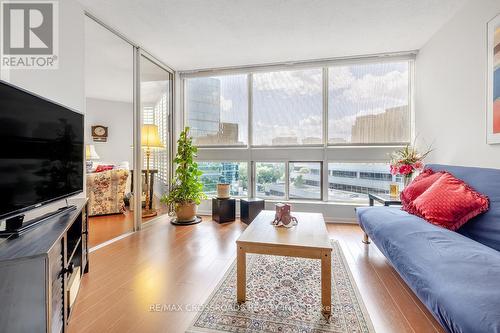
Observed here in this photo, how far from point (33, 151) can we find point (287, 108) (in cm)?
340

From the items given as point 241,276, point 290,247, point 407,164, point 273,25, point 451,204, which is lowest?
point 241,276

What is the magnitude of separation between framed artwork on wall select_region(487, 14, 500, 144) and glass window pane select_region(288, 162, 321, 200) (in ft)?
7.24

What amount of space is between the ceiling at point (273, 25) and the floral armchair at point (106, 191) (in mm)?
2122

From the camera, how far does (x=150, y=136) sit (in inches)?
142

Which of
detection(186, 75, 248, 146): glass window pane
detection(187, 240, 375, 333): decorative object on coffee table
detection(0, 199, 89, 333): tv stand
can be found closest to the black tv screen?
detection(0, 199, 89, 333): tv stand

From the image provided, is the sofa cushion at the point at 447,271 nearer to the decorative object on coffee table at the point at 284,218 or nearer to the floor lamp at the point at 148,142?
the decorative object on coffee table at the point at 284,218

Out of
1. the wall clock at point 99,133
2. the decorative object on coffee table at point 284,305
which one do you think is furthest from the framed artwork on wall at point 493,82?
the wall clock at point 99,133

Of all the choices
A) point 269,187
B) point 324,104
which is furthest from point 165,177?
point 324,104

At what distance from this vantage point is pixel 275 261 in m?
2.38

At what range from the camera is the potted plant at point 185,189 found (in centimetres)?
374

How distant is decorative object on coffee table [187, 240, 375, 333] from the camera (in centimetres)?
148

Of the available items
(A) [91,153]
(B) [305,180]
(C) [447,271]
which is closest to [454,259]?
(C) [447,271]

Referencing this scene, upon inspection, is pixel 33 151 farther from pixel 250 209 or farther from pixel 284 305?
pixel 250 209

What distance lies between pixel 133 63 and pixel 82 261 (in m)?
2.60
